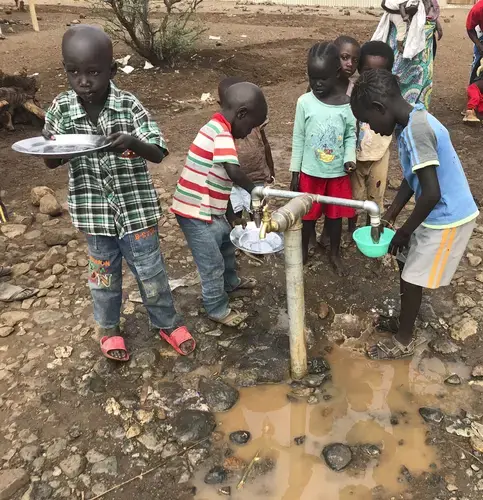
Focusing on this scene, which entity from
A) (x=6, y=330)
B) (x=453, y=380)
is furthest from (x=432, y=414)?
(x=6, y=330)

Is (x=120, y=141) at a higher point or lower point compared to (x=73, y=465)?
higher

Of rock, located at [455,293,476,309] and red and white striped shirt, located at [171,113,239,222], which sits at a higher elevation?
red and white striped shirt, located at [171,113,239,222]

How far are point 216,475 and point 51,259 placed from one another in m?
1.88

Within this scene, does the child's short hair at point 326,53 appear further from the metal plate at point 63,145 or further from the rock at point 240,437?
the rock at point 240,437

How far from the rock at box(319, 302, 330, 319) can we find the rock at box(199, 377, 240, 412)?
71 centimetres

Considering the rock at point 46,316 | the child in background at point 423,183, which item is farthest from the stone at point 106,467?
the child in background at point 423,183

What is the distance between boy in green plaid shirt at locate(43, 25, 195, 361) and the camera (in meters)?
1.90

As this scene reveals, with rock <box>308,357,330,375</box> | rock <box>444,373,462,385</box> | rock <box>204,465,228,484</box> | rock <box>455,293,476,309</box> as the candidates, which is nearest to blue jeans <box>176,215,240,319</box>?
rock <box>308,357,330,375</box>

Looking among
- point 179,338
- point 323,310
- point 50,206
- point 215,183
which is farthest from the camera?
point 50,206

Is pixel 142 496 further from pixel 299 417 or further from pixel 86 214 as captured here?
pixel 86 214

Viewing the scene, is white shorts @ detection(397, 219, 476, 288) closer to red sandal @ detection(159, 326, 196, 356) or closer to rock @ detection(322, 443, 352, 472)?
rock @ detection(322, 443, 352, 472)

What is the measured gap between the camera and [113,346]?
247cm

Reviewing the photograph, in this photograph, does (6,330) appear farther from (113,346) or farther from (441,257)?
(441,257)

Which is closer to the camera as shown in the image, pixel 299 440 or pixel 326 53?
pixel 299 440
